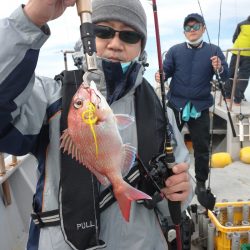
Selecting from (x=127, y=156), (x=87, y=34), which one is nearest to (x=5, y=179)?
(x=127, y=156)

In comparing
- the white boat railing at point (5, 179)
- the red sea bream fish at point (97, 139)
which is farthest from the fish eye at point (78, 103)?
the white boat railing at point (5, 179)

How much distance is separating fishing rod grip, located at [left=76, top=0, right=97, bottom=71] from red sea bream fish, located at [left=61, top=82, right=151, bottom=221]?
0.11 metres

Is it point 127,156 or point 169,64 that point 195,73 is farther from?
point 127,156

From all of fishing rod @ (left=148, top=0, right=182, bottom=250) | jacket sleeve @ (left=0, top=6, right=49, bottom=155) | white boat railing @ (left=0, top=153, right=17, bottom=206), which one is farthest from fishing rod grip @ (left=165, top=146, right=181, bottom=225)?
white boat railing @ (left=0, top=153, right=17, bottom=206)

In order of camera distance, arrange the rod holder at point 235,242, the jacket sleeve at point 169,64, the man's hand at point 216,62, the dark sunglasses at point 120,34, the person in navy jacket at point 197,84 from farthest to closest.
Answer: the jacket sleeve at point 169,64 → the person in navy jacket at point 197,84 → the man's hand at point 216,62 → the rod holder at point 235,242 → the dark sunglasses at point 120,34

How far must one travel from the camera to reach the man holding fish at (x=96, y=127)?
3.86 ft

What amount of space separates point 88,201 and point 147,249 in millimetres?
381

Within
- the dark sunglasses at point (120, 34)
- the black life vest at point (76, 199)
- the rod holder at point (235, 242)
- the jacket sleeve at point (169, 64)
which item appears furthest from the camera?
the jacket sleeve at point (169, 64)

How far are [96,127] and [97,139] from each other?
0.14ft

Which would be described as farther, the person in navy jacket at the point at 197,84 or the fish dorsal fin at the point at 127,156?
the person in navy jacket at the point at 197,84

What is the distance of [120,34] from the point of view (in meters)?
1.64

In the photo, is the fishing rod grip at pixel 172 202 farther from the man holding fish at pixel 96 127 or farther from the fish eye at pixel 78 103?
the fish eye at pixel 78 103

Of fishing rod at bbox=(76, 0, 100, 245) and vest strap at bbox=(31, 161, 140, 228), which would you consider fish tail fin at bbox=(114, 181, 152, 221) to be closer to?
vest strap at bbox=(31, 161, 140, 228)

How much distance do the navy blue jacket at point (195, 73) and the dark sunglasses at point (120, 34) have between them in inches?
111
